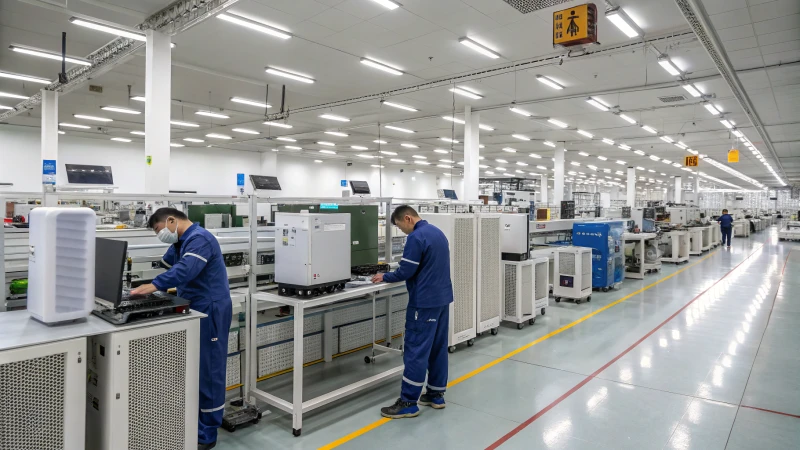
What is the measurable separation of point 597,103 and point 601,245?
4.19 meters

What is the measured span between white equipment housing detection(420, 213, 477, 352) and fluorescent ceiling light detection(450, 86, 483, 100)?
543cm

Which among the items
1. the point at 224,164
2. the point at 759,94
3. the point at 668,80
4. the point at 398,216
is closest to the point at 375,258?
the point at 398,216

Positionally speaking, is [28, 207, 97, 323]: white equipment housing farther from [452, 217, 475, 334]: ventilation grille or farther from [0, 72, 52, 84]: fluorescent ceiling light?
[0, 72, 52, 84]: fluorescent ceiling light

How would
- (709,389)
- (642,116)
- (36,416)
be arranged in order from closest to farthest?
(36,416) → (709,389) → (642,116)

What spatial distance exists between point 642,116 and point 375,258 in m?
10.4

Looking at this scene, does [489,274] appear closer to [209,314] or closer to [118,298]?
[209,314]

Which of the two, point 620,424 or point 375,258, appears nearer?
point 620,424

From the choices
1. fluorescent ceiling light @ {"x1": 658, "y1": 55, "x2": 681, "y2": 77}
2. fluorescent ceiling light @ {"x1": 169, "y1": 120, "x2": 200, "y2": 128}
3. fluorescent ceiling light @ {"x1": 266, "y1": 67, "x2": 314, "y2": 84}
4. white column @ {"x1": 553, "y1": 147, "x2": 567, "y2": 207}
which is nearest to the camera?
fluorescent ceiling light @ {"x1": 658, "y1": 55, "x2": 681, "y2": 77}

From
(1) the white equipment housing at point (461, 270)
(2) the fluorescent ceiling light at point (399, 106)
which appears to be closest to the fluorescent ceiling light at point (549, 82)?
(2) the fluorescent ceiling light at point (399, 106)

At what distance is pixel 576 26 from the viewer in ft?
14.7

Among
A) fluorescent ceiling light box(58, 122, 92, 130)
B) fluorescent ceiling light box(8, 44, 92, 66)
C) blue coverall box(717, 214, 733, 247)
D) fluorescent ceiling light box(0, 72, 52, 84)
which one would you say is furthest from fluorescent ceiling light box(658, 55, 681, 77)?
fluorescent ceiling light box(58, 122, 92, 130)

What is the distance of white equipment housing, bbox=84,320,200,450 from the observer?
205 centimetres

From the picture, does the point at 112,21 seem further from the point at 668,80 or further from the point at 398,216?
the point at 668,80

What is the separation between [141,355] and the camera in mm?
2146
